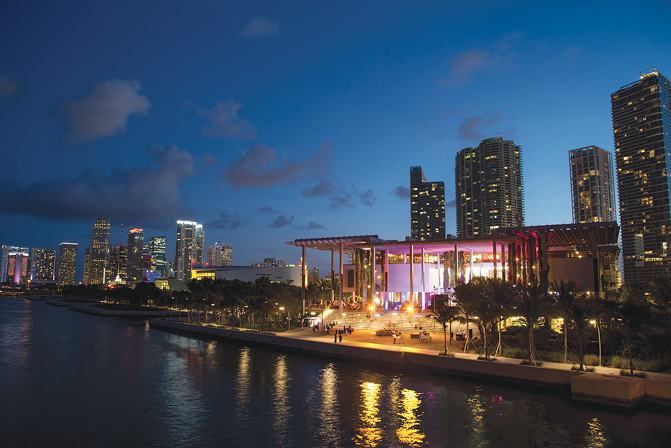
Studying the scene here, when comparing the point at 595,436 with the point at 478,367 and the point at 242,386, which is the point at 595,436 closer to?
the point at 478,367

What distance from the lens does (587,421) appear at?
75.3 feet

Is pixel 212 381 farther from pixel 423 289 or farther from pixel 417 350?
pixel 423 289

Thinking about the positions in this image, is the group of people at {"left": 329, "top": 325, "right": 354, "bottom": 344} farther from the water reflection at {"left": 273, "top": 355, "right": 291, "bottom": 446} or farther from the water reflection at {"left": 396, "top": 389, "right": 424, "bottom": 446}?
the water reflection at {"left": 396, "top": 389, "right": 424, "bottom": 446}

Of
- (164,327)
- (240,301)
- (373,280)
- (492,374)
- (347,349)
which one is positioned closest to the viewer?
(492,374)

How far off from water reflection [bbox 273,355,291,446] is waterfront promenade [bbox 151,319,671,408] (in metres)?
7.28

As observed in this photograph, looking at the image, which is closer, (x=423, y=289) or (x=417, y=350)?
(x=417, y=350)

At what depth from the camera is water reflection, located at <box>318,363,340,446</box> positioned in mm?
21391

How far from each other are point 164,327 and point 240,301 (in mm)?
26438

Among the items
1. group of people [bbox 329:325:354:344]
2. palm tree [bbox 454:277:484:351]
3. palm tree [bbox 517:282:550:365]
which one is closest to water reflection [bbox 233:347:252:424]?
group of people [bbox 329:325:354:344]

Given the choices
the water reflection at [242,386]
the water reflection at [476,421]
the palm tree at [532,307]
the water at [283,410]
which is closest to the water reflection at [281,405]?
the water at [283,410]

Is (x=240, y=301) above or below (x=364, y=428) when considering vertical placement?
above

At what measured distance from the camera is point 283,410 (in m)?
25.8

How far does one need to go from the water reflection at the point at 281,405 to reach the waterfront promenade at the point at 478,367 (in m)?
7.28

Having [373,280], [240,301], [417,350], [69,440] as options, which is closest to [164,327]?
[240,301]
